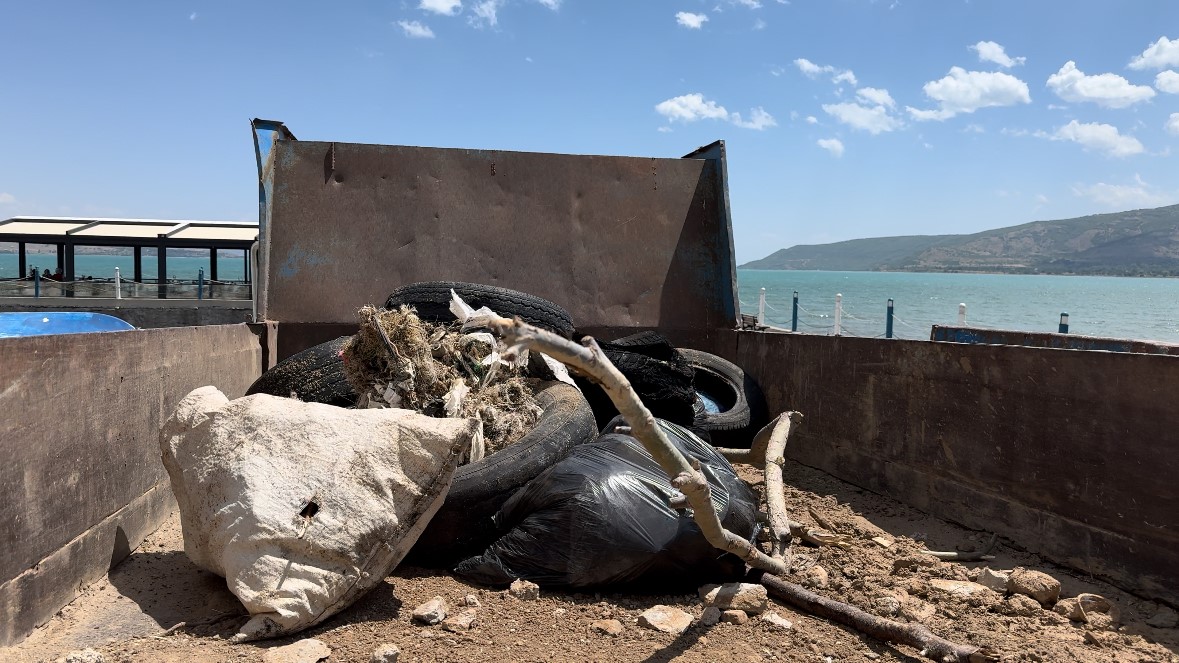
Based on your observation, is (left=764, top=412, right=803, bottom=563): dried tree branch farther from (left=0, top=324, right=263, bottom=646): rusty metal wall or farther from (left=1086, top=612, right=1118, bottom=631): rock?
(left=0, top=324, right=263, bottom=646): rusty metal wall

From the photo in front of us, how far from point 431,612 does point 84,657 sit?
3.37 feet

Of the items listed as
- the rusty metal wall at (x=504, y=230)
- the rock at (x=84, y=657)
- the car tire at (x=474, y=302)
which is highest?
the rusty metal wall at (x=504, y=230)

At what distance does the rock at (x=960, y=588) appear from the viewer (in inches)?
126

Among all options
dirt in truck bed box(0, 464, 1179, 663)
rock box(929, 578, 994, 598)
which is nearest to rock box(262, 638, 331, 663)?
dirt in truck bed box(0, 464, 1179, 663)

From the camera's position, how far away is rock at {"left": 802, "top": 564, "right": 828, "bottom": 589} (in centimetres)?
329

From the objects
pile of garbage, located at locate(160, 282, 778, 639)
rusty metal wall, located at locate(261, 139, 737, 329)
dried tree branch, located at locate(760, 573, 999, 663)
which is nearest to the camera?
dried tree branch, located at locate(760, 573, 999, 663)

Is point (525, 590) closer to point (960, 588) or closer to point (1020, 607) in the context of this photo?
point (960, 588)

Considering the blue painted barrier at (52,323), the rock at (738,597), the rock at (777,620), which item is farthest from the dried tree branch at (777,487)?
the blue painted barrier at (52,323)

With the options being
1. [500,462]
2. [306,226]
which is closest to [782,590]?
[500,462]

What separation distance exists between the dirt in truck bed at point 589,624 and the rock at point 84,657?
0.14 ft

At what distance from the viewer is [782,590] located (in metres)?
3.16

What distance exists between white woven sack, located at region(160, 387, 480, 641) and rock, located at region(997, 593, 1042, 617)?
2142mm

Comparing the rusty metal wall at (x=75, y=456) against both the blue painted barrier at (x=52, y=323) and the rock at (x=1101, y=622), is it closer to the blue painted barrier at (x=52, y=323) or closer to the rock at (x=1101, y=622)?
the blue painted barrier at (x=52, y=323)

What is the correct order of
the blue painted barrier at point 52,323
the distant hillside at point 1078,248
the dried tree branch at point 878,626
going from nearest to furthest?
1. the dried tree branch at point 878,626
2. the blue painted barrier at point 52,323
3. the distant hillside at point 1078,248
